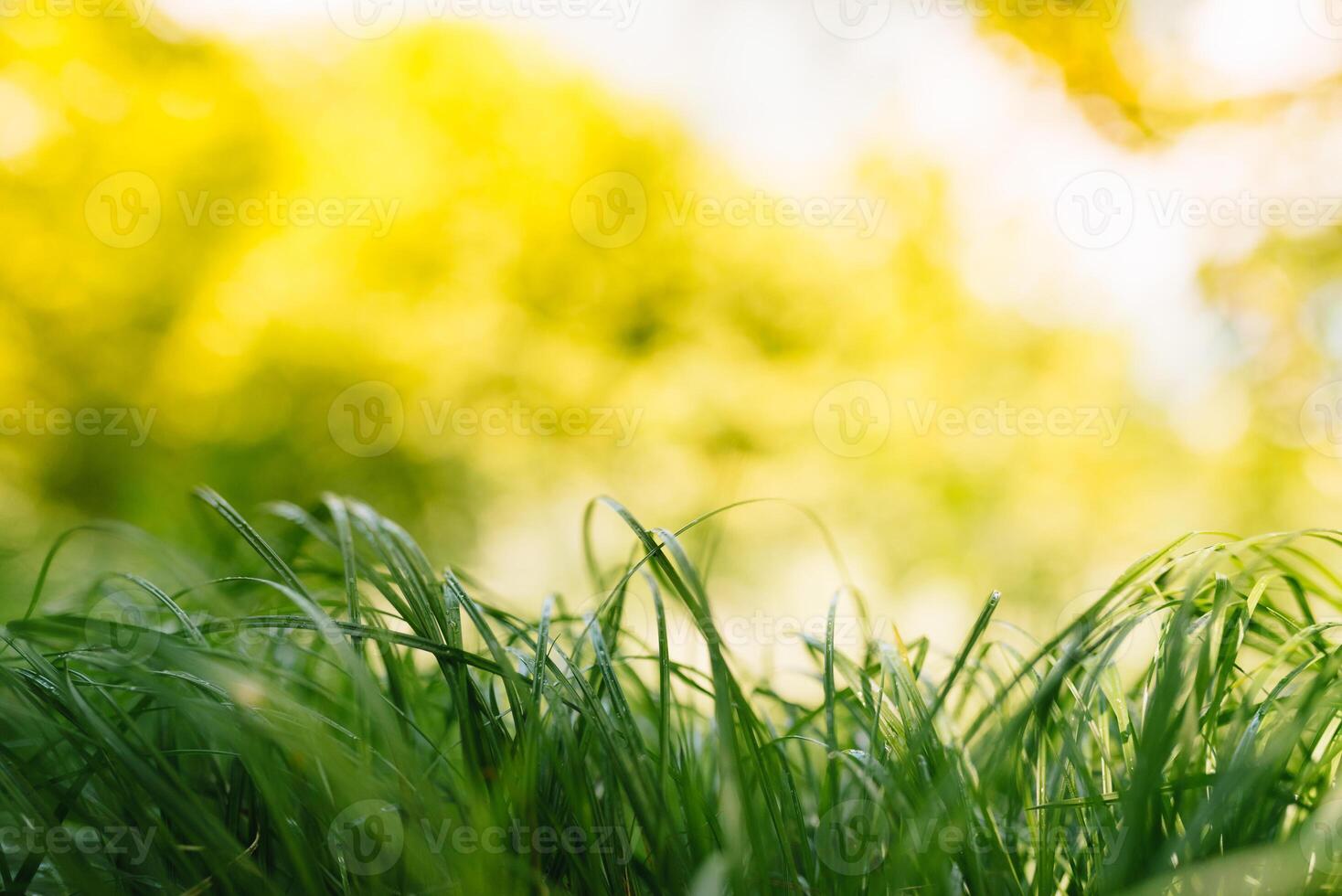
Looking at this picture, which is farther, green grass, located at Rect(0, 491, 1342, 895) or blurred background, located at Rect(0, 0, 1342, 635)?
blurred background, located at Rect(0, 0, 1342, 635)

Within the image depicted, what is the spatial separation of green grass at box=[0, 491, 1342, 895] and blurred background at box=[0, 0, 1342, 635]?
2297 millimetres

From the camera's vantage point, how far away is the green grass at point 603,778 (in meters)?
0.34

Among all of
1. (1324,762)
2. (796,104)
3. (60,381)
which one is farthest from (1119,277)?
(60,381)

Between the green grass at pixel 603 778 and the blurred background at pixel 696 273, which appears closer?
the green grass at pixel 603 778

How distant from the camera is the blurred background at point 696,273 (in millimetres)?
Answer: 2854

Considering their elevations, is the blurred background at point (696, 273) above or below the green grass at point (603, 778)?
above

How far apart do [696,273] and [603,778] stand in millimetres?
3134

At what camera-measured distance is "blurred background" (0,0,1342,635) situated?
2.85 m

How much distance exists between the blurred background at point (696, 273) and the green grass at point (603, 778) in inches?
90.4

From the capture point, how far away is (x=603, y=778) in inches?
15.3

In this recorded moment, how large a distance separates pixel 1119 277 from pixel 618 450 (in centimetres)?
185

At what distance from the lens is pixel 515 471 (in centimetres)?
328

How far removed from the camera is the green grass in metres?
0.34

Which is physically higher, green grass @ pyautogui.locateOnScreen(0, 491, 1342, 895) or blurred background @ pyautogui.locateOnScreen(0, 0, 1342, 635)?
blurred background @ pyautogui.locateOnScreen(0, 0, 1342, 635)
